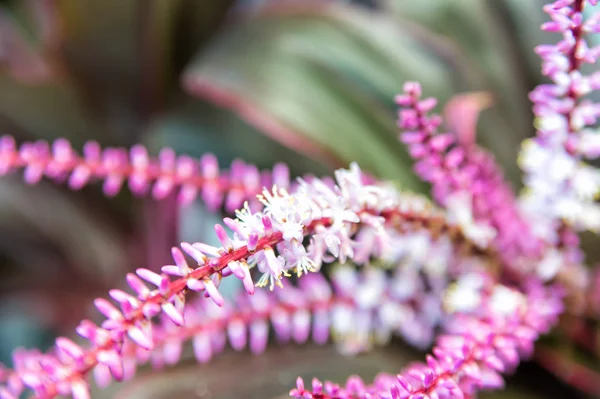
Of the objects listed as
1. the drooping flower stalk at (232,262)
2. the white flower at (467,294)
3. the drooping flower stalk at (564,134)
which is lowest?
the white flower at (467,294)

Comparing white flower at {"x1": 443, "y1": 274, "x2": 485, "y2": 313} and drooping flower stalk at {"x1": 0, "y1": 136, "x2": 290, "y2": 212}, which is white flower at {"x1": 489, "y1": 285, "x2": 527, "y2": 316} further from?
drooping flower stalk at {"x1": 0, "y1": 136, "x2": 290, "y2": 212}

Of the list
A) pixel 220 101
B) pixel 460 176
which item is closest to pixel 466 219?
pixel 460 176

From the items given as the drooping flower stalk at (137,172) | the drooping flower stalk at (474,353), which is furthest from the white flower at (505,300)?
the drooping flower stalk at (137,172)

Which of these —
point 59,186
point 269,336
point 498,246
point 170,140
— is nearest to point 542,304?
point 498,246

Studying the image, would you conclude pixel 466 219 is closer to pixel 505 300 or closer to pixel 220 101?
pixel 505 300

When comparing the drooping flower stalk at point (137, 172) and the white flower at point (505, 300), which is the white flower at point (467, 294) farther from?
the drooping flower stalk at point (137, 172)

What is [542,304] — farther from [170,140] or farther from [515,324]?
[170,140]
